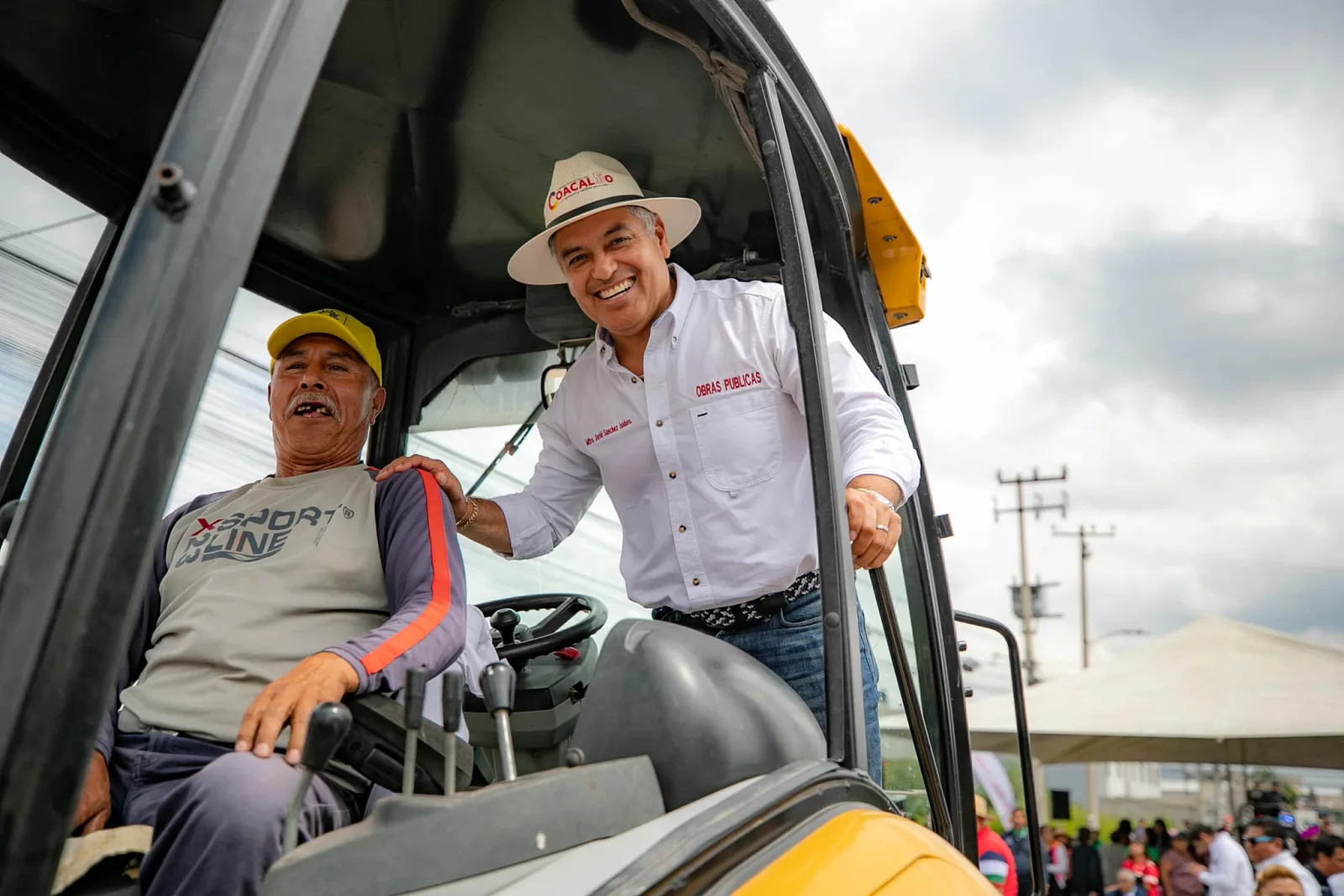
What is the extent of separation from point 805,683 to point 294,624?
92 centimetres

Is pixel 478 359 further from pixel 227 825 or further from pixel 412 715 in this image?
pixel 412 715

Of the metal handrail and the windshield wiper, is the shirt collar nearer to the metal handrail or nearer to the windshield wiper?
the windshield wiper

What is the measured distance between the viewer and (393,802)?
0.94 m

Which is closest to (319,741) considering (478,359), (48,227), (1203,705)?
(48,227)

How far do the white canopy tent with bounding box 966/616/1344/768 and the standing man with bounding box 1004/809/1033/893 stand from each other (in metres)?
0.87

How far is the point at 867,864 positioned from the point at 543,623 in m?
1.67

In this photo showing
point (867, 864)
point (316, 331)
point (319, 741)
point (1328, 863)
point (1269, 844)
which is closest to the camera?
point (319, 741)

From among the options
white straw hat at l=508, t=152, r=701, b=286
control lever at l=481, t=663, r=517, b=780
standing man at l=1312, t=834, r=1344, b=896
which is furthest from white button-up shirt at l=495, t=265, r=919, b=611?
standing man at l=1312, t=834, r=1344, b=896

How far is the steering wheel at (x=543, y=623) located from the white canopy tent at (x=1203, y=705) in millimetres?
9142

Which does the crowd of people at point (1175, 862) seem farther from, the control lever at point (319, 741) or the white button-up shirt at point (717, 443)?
the control lever at point (319, 741)

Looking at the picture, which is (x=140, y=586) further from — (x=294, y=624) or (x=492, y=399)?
(x=492, y=399)

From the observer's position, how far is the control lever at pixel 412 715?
96cm

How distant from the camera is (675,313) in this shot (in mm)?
2266

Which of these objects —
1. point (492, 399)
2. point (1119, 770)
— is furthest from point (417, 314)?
point (1119, 770)
